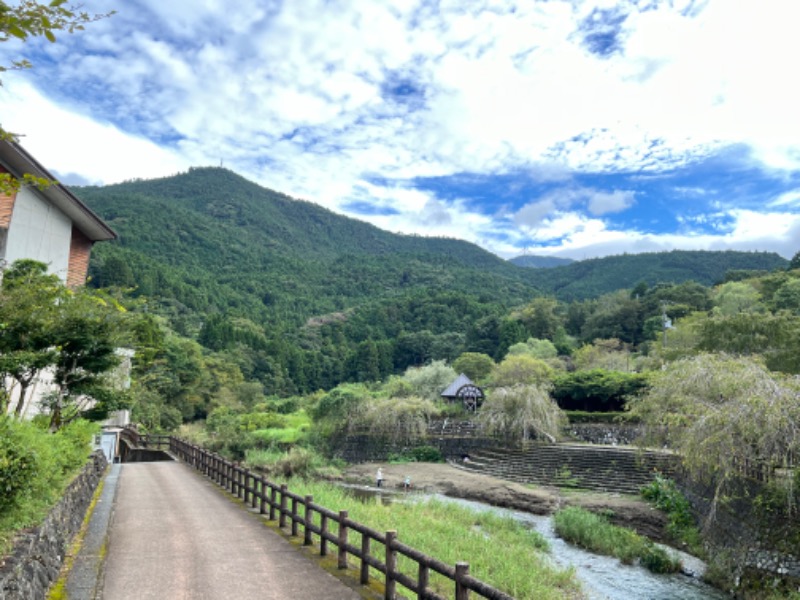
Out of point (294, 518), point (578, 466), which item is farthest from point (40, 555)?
point (578, 466)

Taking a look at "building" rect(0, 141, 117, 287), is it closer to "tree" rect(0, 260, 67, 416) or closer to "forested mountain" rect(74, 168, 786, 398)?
"tree" rect(0, 260, 67, 416)

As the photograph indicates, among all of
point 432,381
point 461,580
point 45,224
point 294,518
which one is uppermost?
point 45,224

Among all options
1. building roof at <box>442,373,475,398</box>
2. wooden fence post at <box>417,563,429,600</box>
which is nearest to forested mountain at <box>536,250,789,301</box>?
building roof at <box>442,373,475,398</box>

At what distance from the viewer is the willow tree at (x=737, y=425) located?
34.2ft

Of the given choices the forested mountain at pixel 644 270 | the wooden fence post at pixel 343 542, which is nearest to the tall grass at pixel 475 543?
the wooden fence post at pixel 343 542

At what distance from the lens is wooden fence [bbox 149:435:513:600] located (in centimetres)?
561

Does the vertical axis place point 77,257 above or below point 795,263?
below

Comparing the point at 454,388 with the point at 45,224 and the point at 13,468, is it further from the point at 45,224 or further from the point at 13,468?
the point at 13,468

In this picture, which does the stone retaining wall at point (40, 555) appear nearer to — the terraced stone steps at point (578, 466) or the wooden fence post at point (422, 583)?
the wooden fence post at point (422, 583)

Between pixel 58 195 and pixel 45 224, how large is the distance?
1156 mm

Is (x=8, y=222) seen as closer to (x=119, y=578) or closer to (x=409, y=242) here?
(x=119, y=578)

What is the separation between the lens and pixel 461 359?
5941 centimetres

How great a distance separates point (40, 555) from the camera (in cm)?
631

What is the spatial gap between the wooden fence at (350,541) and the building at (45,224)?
7.79 metres
